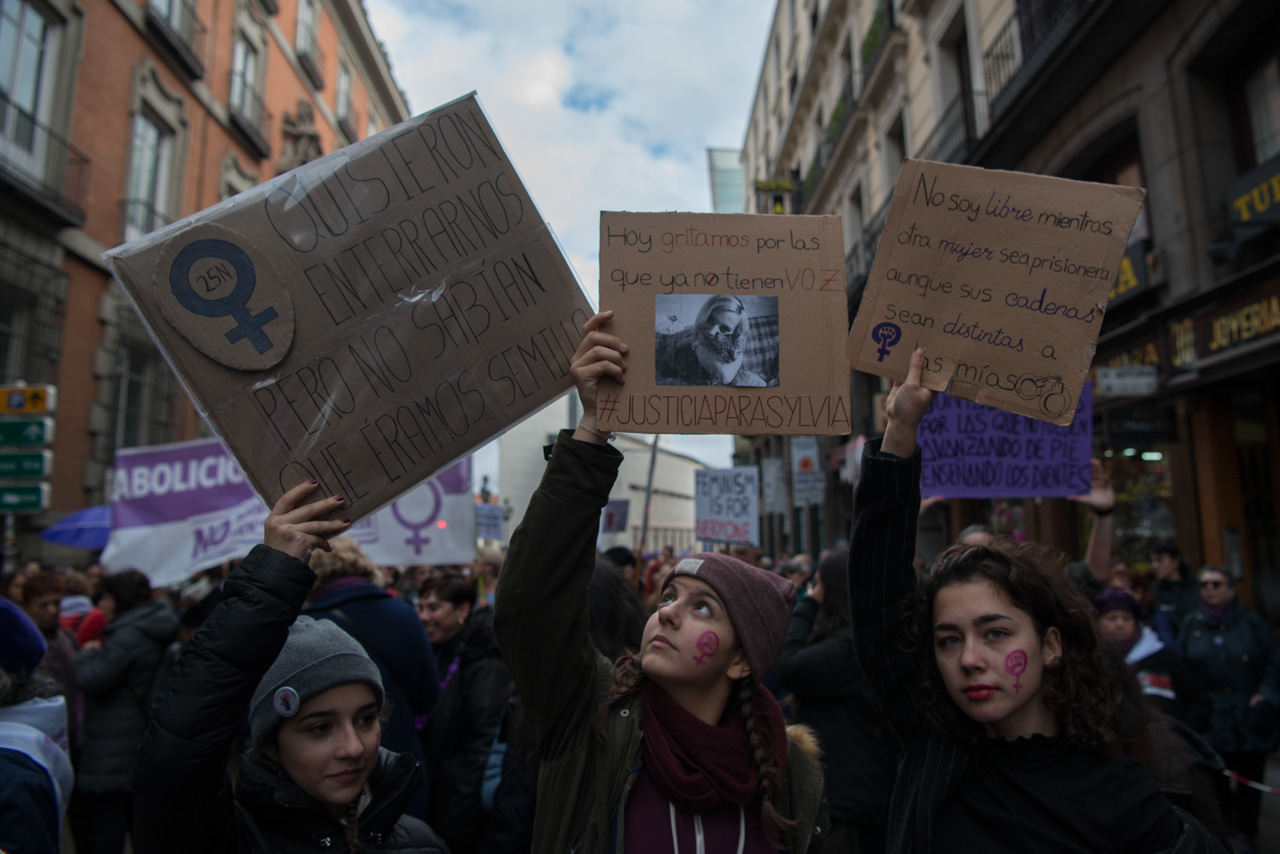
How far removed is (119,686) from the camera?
14.3 ft

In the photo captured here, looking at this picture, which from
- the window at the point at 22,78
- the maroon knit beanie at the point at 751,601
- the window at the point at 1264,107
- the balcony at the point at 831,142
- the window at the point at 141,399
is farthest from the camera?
the balcony at the point at 831,142

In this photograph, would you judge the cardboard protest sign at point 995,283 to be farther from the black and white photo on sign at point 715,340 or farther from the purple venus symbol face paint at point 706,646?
the purple venus symbol face paint at point 706,646

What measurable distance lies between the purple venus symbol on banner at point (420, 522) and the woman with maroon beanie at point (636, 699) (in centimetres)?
477

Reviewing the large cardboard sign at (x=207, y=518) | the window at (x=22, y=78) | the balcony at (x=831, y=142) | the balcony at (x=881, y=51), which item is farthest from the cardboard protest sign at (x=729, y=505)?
the balcony at (x=831, y=142)

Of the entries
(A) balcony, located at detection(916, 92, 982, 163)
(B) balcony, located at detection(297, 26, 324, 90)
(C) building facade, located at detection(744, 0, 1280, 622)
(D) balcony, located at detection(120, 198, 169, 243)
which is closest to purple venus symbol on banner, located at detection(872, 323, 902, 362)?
(C) building facade, located at detection(744, 0, 1280, 622)

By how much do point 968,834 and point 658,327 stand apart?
1.28 meters

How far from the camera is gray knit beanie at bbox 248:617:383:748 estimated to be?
1934mm

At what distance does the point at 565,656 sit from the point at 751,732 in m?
→ 0.50

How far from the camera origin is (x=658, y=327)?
1.94 meters

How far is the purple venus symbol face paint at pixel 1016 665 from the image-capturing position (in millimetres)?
1764

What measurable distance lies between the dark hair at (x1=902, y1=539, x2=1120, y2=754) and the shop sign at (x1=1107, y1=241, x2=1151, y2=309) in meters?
8.87

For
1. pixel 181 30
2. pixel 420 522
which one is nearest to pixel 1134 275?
pixel 420 522

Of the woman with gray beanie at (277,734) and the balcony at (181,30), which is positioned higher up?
the balcony at (181,30)

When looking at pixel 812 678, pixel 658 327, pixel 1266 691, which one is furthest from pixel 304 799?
pixel 1266 691
